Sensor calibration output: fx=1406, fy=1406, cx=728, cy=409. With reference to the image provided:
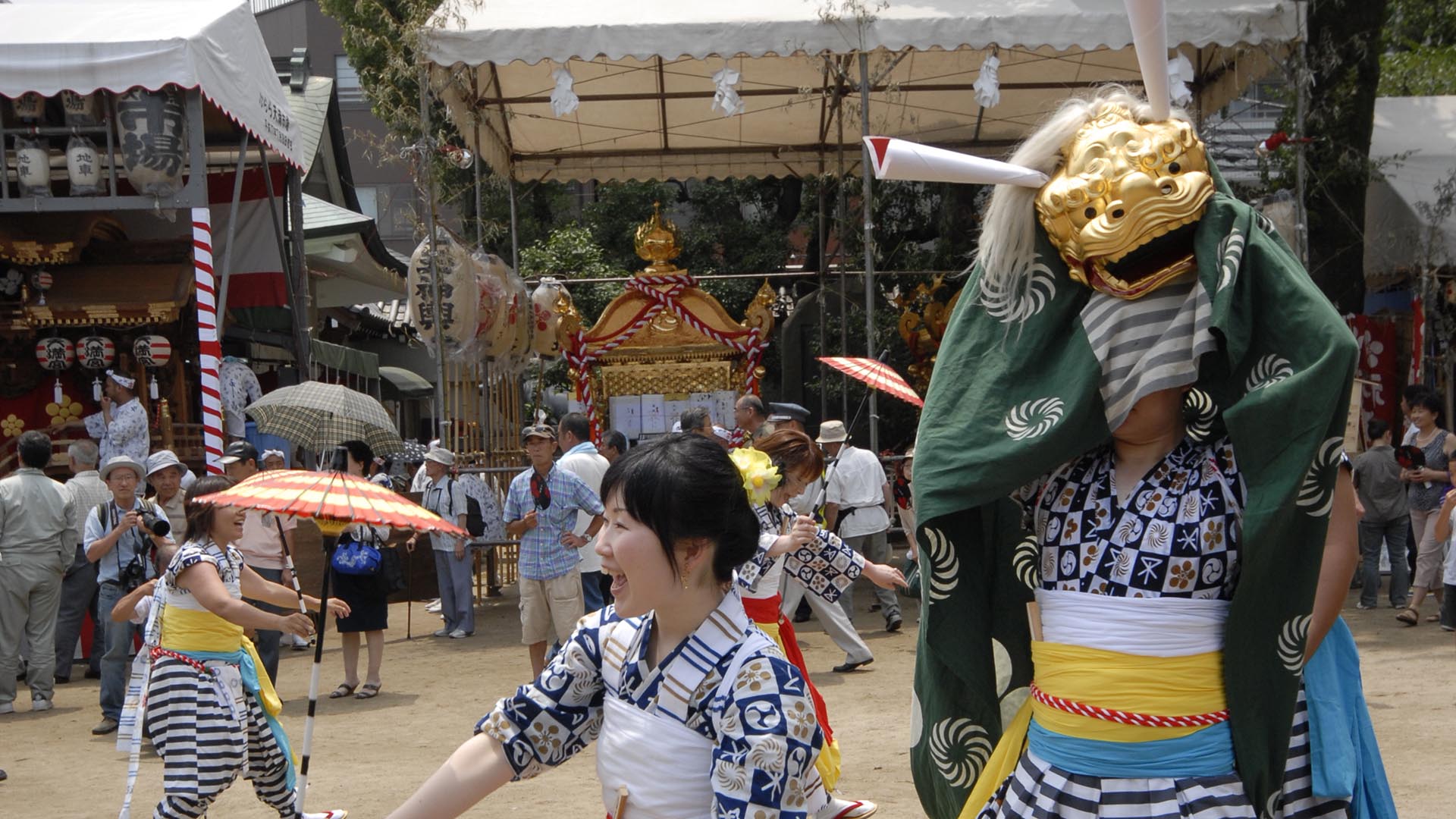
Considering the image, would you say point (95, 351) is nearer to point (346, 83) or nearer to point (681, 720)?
point (681, 720)

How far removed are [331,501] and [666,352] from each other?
9.27 m

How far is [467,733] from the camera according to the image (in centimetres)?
785

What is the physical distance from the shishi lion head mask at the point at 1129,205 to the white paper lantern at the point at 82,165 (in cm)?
1032

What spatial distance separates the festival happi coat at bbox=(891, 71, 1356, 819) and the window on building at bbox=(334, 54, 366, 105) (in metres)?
31.4

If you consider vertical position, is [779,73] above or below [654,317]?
above

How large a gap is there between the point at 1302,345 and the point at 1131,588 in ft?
1.61

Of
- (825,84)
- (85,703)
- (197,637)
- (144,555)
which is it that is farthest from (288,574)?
(825,84)

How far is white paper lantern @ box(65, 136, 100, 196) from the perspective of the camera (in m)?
11.1

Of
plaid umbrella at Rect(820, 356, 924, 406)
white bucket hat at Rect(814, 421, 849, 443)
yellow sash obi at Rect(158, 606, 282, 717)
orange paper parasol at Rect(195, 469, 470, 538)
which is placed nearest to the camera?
orange paper parasol at Rect(195, 469, 470, 538)

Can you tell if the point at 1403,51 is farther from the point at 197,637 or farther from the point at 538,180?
the point at 197,637

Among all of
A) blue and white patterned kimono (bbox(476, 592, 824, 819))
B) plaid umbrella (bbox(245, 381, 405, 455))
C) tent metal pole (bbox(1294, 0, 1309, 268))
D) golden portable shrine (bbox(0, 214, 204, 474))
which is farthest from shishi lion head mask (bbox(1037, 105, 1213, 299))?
golden portable shrine (bbox(0, 214, 204, 474))

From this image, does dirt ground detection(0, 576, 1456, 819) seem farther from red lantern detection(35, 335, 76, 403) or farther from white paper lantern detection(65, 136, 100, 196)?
red lantern detection(35, 335, 76, 403)

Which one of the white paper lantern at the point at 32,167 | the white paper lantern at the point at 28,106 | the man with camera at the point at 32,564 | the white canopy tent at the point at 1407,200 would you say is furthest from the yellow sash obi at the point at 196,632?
the white canopy tent at the point at 1407,200

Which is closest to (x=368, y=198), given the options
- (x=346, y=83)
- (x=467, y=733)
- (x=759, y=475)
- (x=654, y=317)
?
(x=346, y=83)
